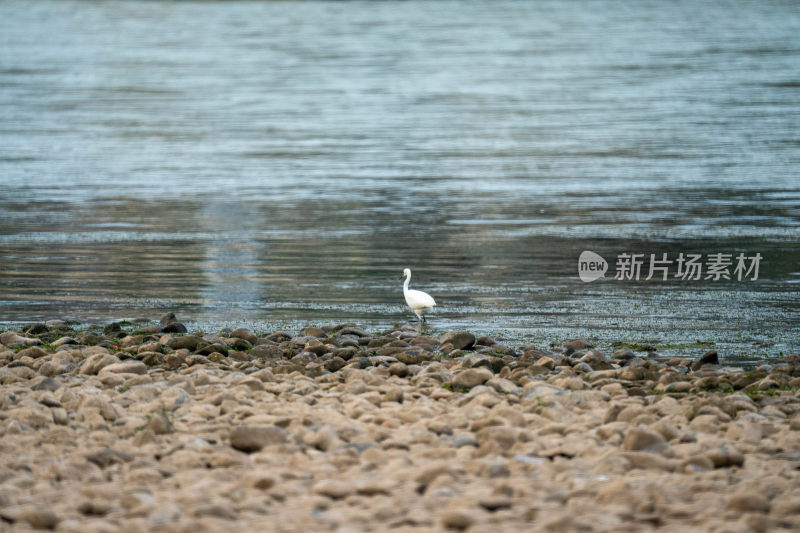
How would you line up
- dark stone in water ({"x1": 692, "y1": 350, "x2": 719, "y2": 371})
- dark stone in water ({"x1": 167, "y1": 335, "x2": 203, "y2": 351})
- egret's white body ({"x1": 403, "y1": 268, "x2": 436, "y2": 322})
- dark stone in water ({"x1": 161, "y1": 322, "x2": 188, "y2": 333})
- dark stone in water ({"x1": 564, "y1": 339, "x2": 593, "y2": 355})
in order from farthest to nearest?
egret's white body ({"x1": 403, "y1": 268, "x2": 436, "y2": 322}) → dark stone in water ({"x1": 161, "y1": 322, "x2": 188, "y2": 333}) → dark stone in water ({"x1": 564, "y1": 339, "x2": 593, "y2": 355}) → dark stone in water ({"x1": 167, "y1": 335, "x2": 203, "y2": 351}) → dark stone in water ({"x1": 692, "y1": 350, "x2": 719, "y2": 371})

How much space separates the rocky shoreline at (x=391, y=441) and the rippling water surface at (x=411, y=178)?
219 cm

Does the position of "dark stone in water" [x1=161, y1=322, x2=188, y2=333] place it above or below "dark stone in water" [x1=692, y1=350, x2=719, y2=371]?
below

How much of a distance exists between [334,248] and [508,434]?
1011 centimetres

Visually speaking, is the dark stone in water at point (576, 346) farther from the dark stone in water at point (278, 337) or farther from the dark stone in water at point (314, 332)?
the dark stone in water at point (278, 337)

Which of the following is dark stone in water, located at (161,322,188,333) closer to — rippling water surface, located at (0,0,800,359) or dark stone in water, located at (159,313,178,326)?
dark stone in water, located at (159,313,178,326)

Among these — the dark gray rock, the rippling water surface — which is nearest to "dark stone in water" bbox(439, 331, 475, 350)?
the rippling water surface

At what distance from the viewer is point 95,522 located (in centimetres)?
563

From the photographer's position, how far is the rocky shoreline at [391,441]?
5832 millimetres

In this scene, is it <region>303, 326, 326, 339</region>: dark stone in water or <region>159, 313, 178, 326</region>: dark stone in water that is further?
<region>159, 313, 178, 326</region>: dark stone in water

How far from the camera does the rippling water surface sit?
13227 millimetres

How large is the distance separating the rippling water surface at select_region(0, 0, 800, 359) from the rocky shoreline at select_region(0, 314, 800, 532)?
2187mm

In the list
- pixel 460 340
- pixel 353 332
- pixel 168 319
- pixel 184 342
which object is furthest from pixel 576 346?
pixel 168 319

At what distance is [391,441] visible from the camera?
7.06 metres

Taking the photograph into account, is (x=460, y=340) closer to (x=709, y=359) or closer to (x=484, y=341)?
(x=484, y=341)
